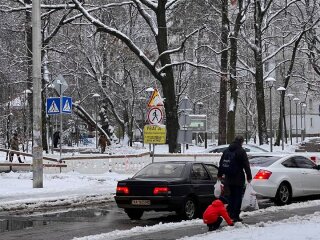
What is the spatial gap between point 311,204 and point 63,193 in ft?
25.4

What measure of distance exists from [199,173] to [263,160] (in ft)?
12.5

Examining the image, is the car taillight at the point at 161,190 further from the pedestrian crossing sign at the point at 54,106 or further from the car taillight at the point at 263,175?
the pedestrian crossing sign at the point at 54,106

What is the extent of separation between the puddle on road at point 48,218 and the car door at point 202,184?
2388 mm

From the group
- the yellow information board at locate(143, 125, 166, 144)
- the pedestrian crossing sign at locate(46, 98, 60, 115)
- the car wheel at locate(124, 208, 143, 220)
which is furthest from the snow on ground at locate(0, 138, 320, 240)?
the pedestrian crossing sign at locate(46, 98, 60, 115)

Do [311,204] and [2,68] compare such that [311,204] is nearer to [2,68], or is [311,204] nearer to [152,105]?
[152,105]

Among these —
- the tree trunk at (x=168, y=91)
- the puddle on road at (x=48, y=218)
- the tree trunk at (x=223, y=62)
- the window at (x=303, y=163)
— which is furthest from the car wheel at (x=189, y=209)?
the tree trunk at (x=223, y=62)

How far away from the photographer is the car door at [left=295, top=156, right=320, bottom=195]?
17.9m

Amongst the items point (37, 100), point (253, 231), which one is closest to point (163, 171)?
point (253, 231)

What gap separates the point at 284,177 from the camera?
17.2m

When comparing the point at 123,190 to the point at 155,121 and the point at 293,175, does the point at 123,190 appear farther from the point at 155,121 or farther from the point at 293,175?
the point at 155,121

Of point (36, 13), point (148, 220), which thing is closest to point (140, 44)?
point (36, 13)

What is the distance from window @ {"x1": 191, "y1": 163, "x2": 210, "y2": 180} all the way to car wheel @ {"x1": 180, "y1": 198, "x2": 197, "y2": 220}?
0.56 metres

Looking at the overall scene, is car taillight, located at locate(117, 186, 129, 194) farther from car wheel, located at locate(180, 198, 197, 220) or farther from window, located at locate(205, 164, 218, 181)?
window, located at locate(205, 164, 218, 181)

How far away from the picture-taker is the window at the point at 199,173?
14461 mm
